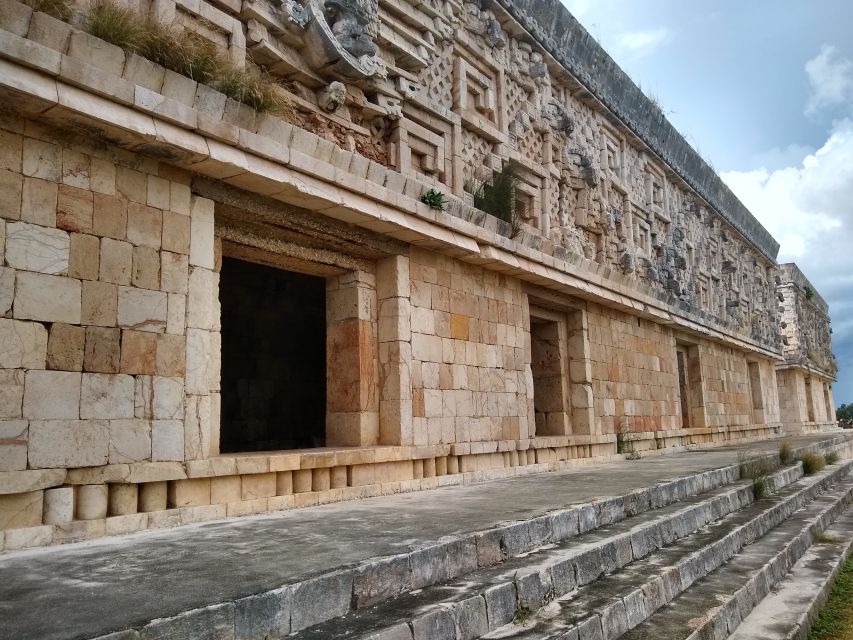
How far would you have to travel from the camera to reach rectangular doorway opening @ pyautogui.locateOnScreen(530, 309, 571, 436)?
933 centimetres

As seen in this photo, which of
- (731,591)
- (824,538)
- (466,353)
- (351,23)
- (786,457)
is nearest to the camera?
(731,591)

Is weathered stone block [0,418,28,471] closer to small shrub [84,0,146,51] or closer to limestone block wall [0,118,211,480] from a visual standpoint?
limestone block wall [0,118,211,480]

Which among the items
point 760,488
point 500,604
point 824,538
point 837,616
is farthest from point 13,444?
point 760,488

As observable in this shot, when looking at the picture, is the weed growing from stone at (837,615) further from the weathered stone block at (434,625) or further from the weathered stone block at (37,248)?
the weathered stone block at (37,248)

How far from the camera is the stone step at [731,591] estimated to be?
3.18m

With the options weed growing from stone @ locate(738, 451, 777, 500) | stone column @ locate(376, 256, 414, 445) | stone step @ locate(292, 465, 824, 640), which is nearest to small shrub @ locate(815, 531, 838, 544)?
weed growing from stone @ locate(738, 451, 777, 500)

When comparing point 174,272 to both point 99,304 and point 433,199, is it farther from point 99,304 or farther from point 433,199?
point 433,199

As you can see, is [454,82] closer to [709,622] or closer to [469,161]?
[469,161]

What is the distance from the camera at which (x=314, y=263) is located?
5.95 m

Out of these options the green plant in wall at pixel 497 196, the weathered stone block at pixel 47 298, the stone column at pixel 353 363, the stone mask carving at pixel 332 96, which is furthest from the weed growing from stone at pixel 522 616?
the green plant in wall at pixel 497 196

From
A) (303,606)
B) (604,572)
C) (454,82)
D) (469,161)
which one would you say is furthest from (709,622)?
(454,82)

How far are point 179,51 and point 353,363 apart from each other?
9.95ft

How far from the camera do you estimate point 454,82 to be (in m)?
7.86

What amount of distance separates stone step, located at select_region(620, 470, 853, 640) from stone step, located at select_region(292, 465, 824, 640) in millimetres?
367
